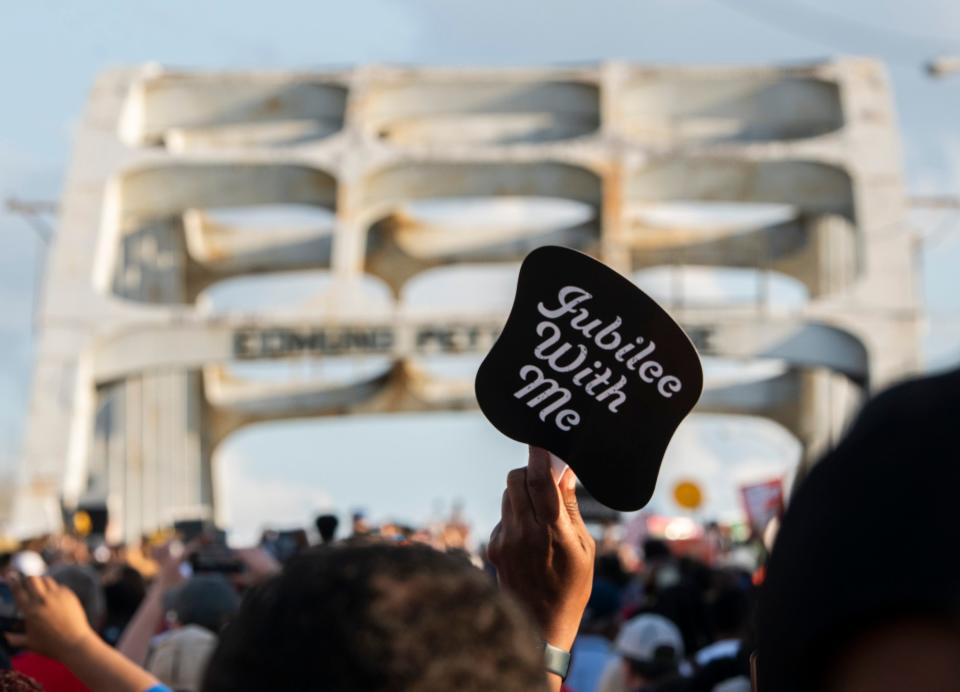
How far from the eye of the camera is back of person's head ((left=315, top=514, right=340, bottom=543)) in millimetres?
9305

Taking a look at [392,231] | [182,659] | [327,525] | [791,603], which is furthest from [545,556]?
[392,231]

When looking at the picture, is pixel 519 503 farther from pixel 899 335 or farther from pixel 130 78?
pixel 130 78

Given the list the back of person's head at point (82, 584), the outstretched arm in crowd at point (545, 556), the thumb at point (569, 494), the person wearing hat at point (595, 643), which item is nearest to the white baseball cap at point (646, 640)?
the person wearing hat at point (595, 643)

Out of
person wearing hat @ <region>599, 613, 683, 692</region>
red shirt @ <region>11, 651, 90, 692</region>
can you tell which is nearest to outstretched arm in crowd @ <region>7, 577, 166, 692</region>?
red shirt @ <region>11, 651, 90, 692</region>

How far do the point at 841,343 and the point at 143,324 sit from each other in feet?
47.8

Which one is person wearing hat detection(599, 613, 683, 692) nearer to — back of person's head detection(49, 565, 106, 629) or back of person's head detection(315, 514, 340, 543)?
back of person's head detection(49, 565, 106, 629)

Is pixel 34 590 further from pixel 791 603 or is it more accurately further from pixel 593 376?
pixel 791 603

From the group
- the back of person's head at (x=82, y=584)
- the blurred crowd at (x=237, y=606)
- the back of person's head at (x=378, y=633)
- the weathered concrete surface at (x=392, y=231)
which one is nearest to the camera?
the back of person's head at (x=378, y=633)

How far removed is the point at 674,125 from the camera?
40.5 metres

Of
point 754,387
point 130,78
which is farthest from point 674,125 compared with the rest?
point 130,78

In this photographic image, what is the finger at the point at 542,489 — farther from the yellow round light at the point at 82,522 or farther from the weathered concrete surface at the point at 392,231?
the weathered concrete surface at the point at 392,231

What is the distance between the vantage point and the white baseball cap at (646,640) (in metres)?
6.78

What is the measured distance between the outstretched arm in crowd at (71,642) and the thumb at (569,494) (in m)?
1.03

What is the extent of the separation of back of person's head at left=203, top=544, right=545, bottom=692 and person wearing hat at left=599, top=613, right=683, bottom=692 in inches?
214
